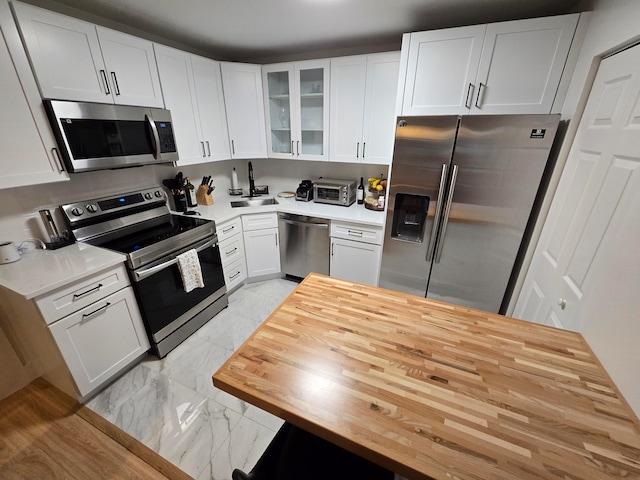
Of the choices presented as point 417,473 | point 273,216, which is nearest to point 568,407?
point 417,473

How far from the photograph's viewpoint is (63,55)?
4.93 ft

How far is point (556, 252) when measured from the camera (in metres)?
1.44

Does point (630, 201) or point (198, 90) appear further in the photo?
point (198, 90)

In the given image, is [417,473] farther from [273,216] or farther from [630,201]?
[273,216]

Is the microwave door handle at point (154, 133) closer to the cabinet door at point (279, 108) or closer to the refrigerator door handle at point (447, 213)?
the cabinet door at point (279, 108)

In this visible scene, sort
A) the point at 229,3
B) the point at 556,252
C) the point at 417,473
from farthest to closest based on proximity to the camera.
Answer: the point at 229,3 → the point at 556,252 → the point at 417,473

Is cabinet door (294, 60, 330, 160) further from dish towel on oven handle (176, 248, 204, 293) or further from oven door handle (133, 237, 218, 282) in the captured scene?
oven door handle (133, 237, 218, 282)

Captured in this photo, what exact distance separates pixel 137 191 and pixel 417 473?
2.61 m

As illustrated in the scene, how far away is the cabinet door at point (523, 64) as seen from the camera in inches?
60.5

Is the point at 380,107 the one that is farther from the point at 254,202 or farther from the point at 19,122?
the point at 19,122

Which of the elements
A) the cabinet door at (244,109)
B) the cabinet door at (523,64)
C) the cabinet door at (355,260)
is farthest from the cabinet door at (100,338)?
the cabinet door at (523,64)

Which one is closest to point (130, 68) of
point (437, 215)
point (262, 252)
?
point (262, 252)

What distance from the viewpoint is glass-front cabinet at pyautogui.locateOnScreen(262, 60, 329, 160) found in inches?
98.6

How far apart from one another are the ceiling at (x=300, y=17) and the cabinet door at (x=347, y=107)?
24 centimetres
